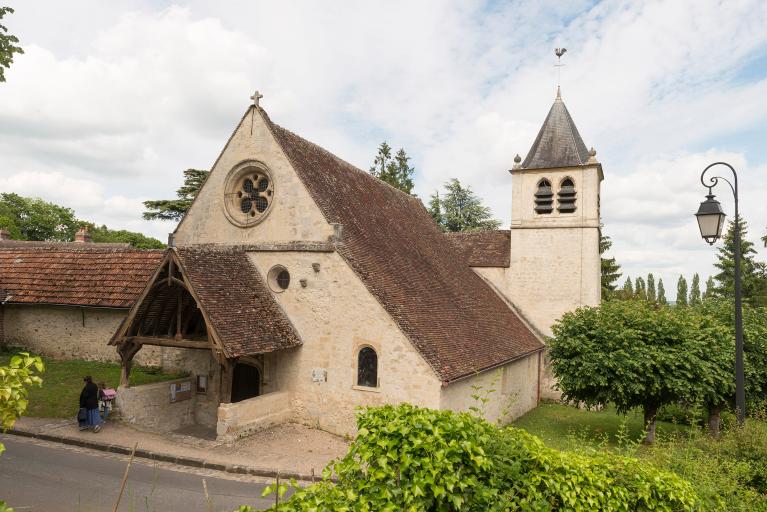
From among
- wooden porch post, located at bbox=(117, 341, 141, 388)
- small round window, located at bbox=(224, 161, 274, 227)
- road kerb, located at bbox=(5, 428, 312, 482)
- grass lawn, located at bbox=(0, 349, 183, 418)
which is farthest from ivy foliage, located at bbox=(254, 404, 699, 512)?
grass lawn, located at bbox=(0, 349, 183, 418)

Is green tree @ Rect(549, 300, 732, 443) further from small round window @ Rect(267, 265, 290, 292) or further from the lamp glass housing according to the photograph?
small round window @ Rect(267, 265, 290, 292)

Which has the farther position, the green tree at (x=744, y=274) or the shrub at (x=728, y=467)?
the green tree at (x=744, y=274)

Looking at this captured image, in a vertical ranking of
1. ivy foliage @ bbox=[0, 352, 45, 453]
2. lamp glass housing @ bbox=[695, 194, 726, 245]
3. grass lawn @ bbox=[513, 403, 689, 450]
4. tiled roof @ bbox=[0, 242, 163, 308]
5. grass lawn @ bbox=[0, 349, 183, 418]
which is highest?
lamp glass housing @ bbox=[695, 194, 726, 245]

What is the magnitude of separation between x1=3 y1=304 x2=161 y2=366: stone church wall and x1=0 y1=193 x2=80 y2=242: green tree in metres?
48.1

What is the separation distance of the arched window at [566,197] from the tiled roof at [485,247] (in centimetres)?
319

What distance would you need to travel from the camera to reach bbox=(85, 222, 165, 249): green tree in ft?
224

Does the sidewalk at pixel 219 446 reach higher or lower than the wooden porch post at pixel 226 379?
lower

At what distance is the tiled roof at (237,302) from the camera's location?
43.4 feet

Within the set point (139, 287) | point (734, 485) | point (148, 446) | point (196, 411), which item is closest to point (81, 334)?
point (139, 287)

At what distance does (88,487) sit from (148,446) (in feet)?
8.32

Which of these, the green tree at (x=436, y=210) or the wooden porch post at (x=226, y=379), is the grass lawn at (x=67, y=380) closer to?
the wooden porch post at (x=226, y=379)

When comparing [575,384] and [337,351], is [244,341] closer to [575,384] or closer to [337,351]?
[337,351]

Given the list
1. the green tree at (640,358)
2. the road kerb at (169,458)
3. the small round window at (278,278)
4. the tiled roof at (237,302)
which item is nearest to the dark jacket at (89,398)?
the road kerb at (169,458)

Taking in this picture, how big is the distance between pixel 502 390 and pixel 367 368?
5889 mm
